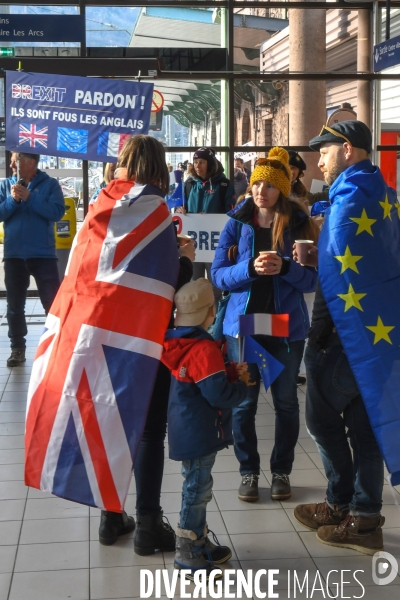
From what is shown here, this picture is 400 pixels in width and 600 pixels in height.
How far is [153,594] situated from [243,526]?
78 centimetres

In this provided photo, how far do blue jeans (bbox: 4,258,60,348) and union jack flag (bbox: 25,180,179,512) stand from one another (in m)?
4.13

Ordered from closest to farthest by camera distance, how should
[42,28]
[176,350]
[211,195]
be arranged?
[176,350]
[211,195]
[42,28]

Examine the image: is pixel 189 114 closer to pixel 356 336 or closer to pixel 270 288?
pixel 270 288

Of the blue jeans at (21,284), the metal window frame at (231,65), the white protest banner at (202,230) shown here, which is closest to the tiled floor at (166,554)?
the blue jeans at (21,284)

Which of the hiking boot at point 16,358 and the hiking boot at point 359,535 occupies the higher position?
the hiking boot at point 16,358

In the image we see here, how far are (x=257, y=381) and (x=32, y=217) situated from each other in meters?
3.85

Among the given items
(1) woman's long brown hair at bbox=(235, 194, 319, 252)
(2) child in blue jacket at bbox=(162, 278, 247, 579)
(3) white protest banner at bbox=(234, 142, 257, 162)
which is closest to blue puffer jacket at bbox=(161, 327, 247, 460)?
(2) child in blue jacket at bbox=(162, 278, 247, 579)

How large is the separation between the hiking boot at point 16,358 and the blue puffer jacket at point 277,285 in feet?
11.8

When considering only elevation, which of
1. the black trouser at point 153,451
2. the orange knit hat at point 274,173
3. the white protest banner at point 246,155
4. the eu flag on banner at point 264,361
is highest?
the white protest banner at point 246,155

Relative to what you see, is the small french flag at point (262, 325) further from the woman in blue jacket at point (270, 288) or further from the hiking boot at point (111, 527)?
the hiking boot at point (111, 527)

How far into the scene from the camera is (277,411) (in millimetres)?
4320

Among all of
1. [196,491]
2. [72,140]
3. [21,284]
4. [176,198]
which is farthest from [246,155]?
[196,491]

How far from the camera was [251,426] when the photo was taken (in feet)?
14.2

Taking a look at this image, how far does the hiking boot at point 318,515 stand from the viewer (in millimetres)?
3885
